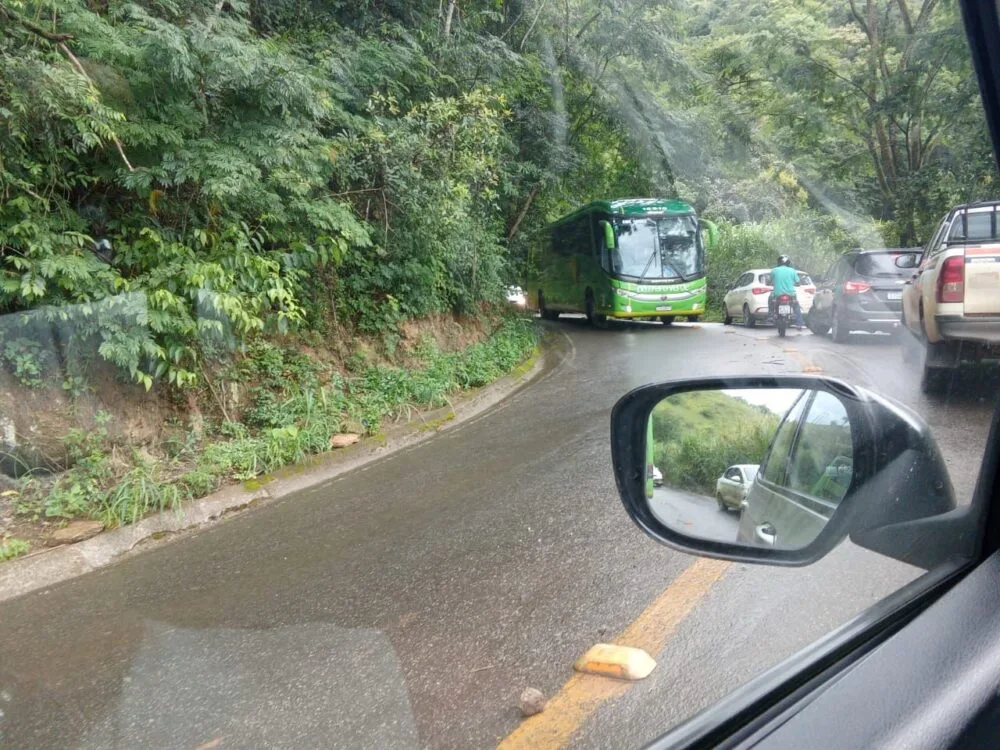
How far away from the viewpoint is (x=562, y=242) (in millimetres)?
12953

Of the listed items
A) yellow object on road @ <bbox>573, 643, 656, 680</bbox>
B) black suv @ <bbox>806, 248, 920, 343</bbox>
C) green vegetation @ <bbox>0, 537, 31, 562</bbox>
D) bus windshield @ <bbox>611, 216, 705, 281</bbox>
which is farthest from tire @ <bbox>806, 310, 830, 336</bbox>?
green vegetation @ <bbox>0, 537, 31, 562</bbox>

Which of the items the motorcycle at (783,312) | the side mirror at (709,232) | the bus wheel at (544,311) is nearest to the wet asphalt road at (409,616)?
the motorcycle at (783,312)

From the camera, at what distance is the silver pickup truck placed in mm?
2797

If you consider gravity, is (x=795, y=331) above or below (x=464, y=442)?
Answer: above

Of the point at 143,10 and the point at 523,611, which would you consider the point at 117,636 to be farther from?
the point at 143,10

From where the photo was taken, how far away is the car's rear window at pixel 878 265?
4787mm

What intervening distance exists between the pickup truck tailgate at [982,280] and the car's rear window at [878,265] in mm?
1255

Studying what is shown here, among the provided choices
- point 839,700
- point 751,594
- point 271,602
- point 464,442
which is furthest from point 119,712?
point 464,442


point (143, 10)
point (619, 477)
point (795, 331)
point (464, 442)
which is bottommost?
point (464, 442)

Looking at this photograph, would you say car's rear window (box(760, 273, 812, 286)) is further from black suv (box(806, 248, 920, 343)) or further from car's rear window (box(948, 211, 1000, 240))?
car's rear window (box(948, 211, 1000, 240))

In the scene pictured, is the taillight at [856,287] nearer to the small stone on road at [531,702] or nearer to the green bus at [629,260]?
the green bus at [629,260]

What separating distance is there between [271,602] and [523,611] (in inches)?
55.1

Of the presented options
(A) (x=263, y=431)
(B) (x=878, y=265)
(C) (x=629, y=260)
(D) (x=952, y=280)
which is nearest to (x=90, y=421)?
(A) (x=263, y=431)

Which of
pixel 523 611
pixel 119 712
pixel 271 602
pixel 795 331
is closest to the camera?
pixel 119 712
